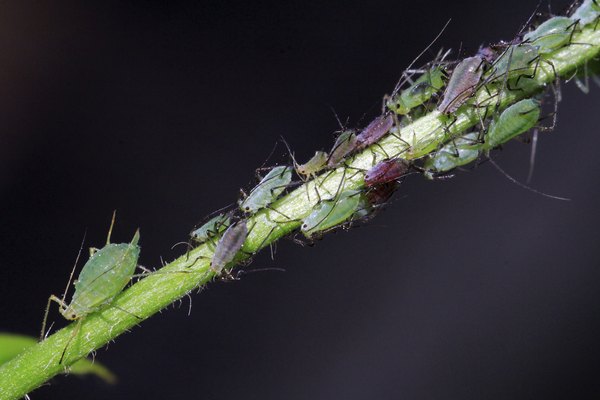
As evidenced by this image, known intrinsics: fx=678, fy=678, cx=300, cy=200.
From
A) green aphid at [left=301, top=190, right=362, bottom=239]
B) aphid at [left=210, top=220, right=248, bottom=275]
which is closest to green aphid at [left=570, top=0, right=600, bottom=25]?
green aphid at [left=301, top=190, right=362, bottom=239]

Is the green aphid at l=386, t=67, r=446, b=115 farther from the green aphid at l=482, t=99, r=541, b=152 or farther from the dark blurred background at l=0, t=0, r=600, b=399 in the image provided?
the dark blurred background at l=0, t=0, r=600, b=399

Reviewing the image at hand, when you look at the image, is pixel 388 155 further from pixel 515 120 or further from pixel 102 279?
pixel 102 279

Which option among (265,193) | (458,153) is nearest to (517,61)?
(458,153)

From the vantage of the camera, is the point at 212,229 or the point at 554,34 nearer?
the point at 554,34

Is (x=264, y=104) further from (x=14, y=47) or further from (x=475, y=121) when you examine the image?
(x=475, y=121)

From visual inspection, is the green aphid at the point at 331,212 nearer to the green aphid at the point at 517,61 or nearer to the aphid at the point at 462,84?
the aphid at the point at 462,84

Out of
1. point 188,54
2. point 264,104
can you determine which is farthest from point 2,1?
point 264,104
